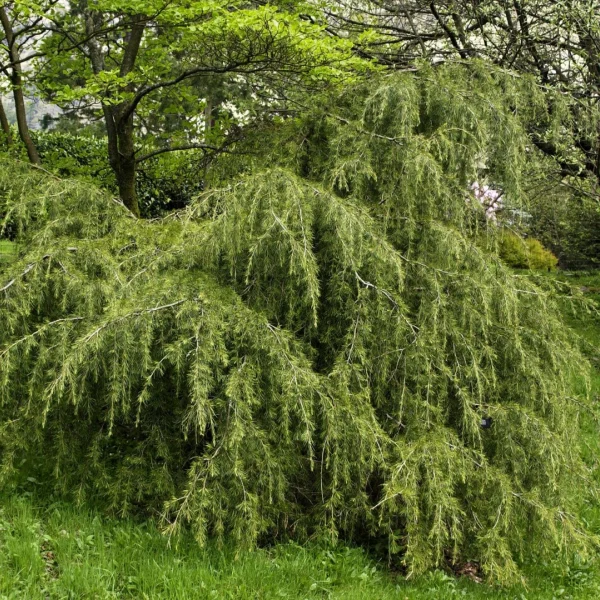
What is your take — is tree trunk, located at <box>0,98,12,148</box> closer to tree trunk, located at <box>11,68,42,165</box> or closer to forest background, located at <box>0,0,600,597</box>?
tree trunk, located at <box>11,68,42,165</box>

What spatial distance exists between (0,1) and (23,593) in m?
3.81

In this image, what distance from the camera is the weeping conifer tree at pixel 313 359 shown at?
2.75 meters

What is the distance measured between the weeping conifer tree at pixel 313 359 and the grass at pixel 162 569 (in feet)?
0.41

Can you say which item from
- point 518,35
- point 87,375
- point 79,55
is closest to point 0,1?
point 79,55

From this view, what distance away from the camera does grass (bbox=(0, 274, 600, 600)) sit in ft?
8.46

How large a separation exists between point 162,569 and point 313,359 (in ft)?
3.90

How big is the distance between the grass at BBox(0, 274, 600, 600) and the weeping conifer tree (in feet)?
0.41

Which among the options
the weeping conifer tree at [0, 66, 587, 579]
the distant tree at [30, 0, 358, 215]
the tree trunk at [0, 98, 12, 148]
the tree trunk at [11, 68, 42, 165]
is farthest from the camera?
the tree trunk at [0, 98, 12, 148]

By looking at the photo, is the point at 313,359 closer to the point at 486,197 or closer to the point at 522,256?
the point at 486,197

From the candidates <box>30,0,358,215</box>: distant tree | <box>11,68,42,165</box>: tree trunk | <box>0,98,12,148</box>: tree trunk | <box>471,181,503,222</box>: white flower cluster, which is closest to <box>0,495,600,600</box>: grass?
<box>471,181,503,222</box>: white flower cluster

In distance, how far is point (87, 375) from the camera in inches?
109

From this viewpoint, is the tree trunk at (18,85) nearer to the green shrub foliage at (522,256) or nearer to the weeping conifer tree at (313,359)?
the weeping conifer tree at (313,359)

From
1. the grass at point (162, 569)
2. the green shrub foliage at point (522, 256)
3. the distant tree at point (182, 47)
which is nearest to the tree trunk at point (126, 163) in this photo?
the distant tree at point (182, 47)

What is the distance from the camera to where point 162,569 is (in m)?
2.69
